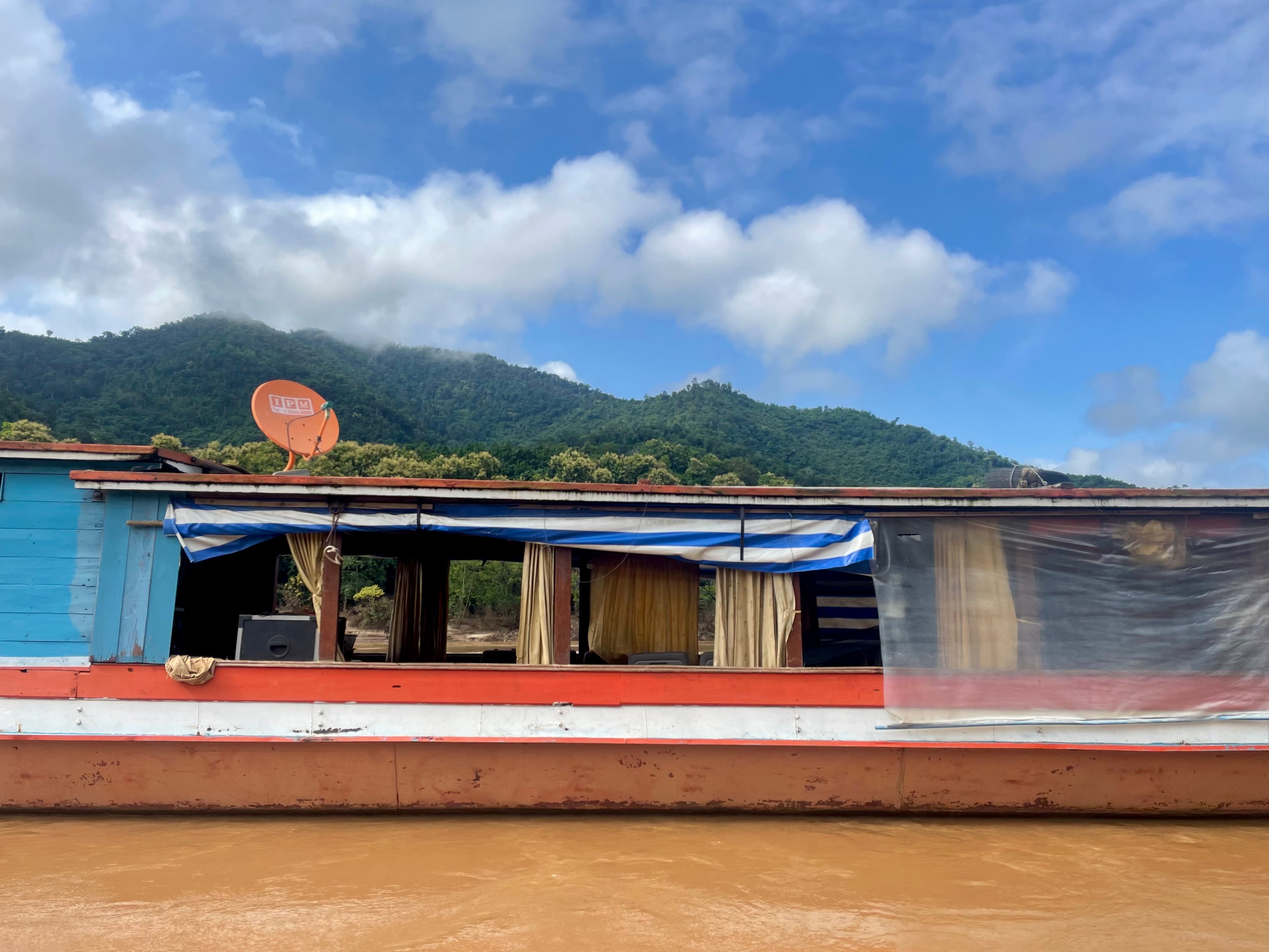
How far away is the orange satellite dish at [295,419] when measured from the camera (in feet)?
25.3

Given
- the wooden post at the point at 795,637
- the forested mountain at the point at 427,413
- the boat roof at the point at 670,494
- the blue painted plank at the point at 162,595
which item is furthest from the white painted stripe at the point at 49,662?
the forested mountain at the point at 427,413

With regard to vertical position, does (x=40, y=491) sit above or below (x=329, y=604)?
above

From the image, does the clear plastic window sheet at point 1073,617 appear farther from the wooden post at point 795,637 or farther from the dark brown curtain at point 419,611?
the dark brown curtain at point 419,611

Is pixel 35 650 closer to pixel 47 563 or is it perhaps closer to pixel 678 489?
pixel 47 563

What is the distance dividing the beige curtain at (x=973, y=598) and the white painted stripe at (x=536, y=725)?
1.87 ft

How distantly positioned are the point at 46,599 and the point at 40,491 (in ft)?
2.96

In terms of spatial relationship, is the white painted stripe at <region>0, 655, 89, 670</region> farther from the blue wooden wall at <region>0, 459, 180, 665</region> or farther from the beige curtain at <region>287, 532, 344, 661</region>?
the beige curtain at <region>287, 532, 344, 661</region>

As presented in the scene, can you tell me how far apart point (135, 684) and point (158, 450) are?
189cm

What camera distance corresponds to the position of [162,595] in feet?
21.6

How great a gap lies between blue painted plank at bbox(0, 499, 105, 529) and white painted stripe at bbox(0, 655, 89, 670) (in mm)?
1039

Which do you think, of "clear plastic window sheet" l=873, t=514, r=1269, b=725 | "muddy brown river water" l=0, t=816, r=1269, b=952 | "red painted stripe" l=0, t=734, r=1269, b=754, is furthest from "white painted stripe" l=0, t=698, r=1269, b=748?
"muddy brown river water" l=0, t=816, r=1269, b=952

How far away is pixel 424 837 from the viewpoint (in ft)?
20.1

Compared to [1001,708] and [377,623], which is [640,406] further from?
[1001,708]

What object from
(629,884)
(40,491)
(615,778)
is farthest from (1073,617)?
(40,491)
